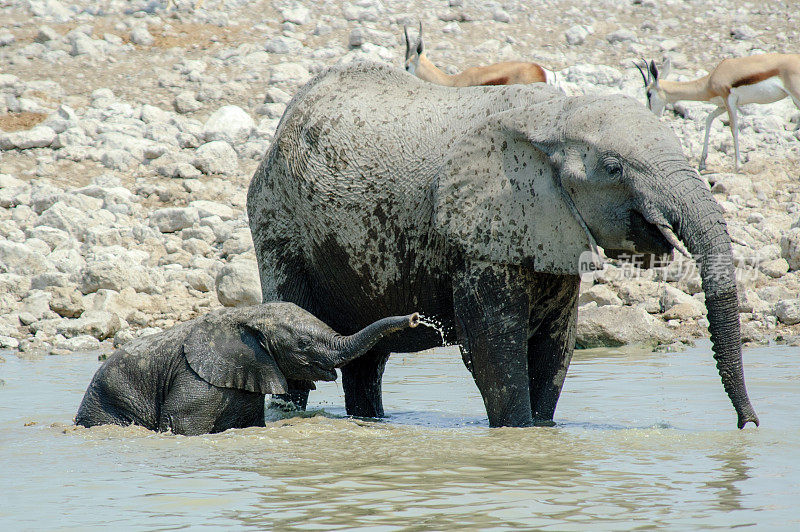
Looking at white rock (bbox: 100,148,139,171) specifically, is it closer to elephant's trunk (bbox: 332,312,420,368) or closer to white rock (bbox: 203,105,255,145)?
white rock (bbox: 203,105,255,145)

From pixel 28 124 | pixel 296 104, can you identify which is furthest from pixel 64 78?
pixel 296 104

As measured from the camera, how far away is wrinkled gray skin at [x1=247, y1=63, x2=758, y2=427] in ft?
18.4

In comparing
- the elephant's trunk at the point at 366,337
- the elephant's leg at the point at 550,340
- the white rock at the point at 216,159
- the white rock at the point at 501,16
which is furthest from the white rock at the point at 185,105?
the elephant's leg at the point at 550,340

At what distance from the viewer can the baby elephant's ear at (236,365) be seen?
661cm

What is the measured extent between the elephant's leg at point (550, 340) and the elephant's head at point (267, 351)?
1208mm

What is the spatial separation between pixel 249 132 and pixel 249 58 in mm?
4720

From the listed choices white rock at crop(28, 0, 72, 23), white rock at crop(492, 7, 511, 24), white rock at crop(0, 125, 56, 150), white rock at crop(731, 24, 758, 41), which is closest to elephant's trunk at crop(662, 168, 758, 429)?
white rock at crop(0, 125, 56, 150)

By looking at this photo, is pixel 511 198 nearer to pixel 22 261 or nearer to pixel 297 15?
pixel 22 261

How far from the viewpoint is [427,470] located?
5.53m

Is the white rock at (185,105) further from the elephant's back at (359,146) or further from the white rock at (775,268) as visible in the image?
the elephant's back at (359,146)

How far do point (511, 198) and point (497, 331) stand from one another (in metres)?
0.75

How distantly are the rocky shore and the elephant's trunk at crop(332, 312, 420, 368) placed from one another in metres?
4.80

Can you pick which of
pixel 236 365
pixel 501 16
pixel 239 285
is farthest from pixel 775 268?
pixel 501 16

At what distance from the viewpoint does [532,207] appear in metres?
6.02
